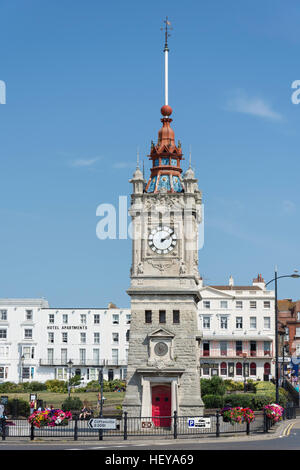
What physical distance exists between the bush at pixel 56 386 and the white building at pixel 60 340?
4.72 m

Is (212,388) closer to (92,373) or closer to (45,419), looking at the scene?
(92,373)

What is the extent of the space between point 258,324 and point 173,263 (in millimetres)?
45728

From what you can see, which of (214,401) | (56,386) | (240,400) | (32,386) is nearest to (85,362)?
(56,386)

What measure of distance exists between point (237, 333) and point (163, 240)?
151ft

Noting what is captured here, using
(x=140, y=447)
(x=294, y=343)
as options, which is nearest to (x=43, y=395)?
(x=140, y=447)

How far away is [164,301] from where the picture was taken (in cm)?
5416

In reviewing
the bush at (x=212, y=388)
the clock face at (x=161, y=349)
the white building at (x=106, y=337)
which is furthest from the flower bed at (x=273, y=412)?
the white building at (x=106, y=337)

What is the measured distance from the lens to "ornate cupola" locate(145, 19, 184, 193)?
56.4 m

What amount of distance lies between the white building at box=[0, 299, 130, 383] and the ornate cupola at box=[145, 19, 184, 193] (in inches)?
1778

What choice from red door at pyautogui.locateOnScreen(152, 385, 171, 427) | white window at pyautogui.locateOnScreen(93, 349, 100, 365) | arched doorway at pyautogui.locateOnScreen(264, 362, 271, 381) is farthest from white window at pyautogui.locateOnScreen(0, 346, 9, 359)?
red door at pyautogui.locateOnScreen(152, 385, 171, 427)

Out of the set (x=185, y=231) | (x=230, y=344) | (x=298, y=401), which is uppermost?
(x=185, y=231)

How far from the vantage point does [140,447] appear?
35.5 meters
